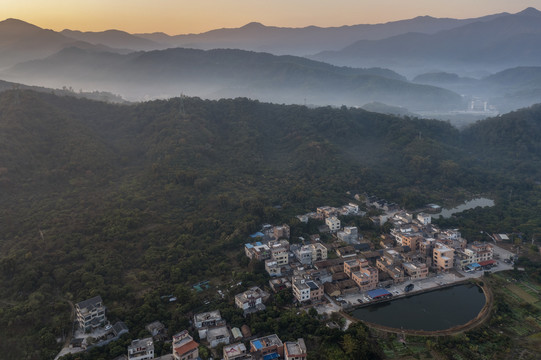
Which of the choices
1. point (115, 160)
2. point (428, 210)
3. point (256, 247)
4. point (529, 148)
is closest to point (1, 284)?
point (256, 247)

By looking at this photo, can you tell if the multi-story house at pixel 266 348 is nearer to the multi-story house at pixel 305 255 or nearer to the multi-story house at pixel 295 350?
the multi-story house at pixel 295 350

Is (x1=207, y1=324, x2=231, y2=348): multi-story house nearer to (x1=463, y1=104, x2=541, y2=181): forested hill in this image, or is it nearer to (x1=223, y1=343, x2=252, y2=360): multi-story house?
(x1=223, y1=343, x2=252, y2=360): multi-story house

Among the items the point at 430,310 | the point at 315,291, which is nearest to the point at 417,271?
the point at 430,310

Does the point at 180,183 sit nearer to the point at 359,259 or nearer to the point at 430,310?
the point at 359,259

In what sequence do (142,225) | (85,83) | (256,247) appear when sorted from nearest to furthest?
1. (256,247)
2. (142,225)
3. (85,83)

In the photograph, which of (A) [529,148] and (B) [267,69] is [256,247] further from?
(B) [267,69]
